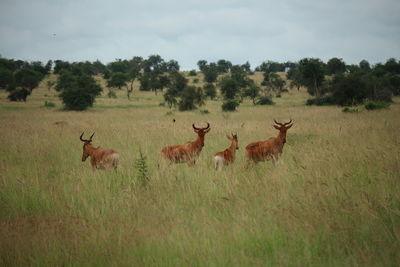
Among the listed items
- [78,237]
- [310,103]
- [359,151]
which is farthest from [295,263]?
[310,103]

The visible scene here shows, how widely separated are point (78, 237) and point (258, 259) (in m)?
2.02

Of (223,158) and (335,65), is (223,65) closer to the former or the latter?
(335,65)

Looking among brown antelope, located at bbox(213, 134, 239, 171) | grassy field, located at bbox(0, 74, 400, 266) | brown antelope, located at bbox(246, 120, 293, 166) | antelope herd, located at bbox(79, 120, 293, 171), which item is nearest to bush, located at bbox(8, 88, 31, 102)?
antelope herd, located at bbox(79, 120, 293, 171)

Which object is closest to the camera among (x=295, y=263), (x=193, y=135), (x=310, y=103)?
(x=295, y=263)

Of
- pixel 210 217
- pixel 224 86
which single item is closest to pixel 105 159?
pixel 210 217

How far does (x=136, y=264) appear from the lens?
2.89m

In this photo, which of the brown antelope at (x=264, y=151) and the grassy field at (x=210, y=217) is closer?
the grassy field at (x=210, y=217)

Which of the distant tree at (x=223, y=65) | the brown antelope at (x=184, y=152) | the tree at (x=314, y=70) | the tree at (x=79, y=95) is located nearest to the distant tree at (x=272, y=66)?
the distant tree at (x=223, y=65)

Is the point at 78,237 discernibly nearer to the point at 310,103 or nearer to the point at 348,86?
the point at 348,86

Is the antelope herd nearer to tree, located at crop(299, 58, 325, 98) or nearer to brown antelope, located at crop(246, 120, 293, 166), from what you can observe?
brown antelope, located at crop(246, 120, 293, 166)

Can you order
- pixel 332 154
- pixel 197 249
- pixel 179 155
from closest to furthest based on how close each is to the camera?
pixel 197 249 < pixel 332 154 < pixel 179 155

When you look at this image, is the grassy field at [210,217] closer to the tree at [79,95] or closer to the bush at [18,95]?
the tree at [79,95]

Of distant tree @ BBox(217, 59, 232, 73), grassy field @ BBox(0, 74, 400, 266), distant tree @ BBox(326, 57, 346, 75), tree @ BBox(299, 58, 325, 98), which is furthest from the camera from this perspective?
distant tree @ BBox(217, 59, 232, 73)

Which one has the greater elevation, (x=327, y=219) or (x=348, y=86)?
(x=348, y=86)
